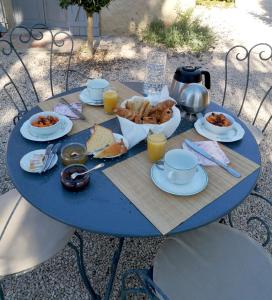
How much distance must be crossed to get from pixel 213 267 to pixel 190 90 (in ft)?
3.22

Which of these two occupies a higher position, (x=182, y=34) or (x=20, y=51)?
(x=182, y=34)

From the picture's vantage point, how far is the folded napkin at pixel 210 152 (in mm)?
1494

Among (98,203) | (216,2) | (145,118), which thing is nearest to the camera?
(98,203)

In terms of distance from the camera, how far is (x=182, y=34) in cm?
564

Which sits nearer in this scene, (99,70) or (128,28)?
(99,70)

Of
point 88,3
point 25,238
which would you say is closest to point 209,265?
point 25,238

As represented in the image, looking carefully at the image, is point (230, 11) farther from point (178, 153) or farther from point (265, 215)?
point (178, 153)

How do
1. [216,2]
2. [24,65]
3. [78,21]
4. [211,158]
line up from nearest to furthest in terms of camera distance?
[211,158] < [24,65] < [78,21] < [216,2]

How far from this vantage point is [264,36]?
604cm

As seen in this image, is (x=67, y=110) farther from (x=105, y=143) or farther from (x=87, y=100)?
(x=105, y=143)

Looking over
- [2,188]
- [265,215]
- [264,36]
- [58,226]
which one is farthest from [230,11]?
[58,226]

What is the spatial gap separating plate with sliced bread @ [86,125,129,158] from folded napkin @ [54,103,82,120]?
23cm

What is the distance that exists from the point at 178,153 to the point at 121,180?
29 cm

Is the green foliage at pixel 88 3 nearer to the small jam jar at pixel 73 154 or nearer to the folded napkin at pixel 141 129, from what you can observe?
the folded napkin at pixel 141 129
